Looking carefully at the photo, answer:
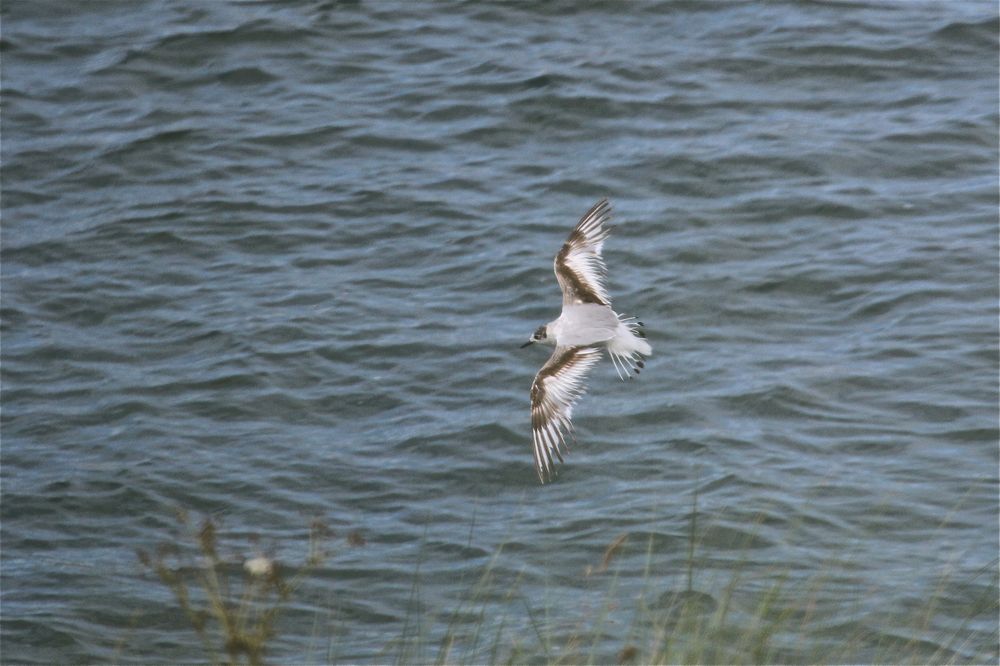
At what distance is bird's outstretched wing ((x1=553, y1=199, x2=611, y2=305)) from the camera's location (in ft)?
20.4

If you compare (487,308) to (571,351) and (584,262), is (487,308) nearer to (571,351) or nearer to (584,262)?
(584,262)

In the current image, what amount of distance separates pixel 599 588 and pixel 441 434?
1.71 meters

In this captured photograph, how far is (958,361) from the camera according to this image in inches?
324

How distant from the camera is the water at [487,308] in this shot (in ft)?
22.1

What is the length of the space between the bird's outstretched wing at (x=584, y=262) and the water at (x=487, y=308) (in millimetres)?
1093

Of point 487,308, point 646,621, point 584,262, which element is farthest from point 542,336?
point 487,308

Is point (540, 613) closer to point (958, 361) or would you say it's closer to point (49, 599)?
point (49, 599)

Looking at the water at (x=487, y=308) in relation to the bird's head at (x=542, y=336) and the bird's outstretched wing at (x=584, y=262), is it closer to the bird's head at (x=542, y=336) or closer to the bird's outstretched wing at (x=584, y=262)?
the bird's head at (x=542, y=336)

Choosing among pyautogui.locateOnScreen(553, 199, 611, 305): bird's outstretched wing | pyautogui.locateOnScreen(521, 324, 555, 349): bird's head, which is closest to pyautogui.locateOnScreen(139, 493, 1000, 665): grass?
pyautogui.locateOnScreen(521, 324, 555, 349): bird's head

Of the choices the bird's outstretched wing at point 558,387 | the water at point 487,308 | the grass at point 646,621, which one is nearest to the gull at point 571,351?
the bird's outstretched wing at point 558,387

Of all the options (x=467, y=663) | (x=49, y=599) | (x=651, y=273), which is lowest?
(x=49, y=599)

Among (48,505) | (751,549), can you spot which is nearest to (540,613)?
(751,549)

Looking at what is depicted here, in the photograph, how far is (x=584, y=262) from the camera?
647cm

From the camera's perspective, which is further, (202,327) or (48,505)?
(202,327)
